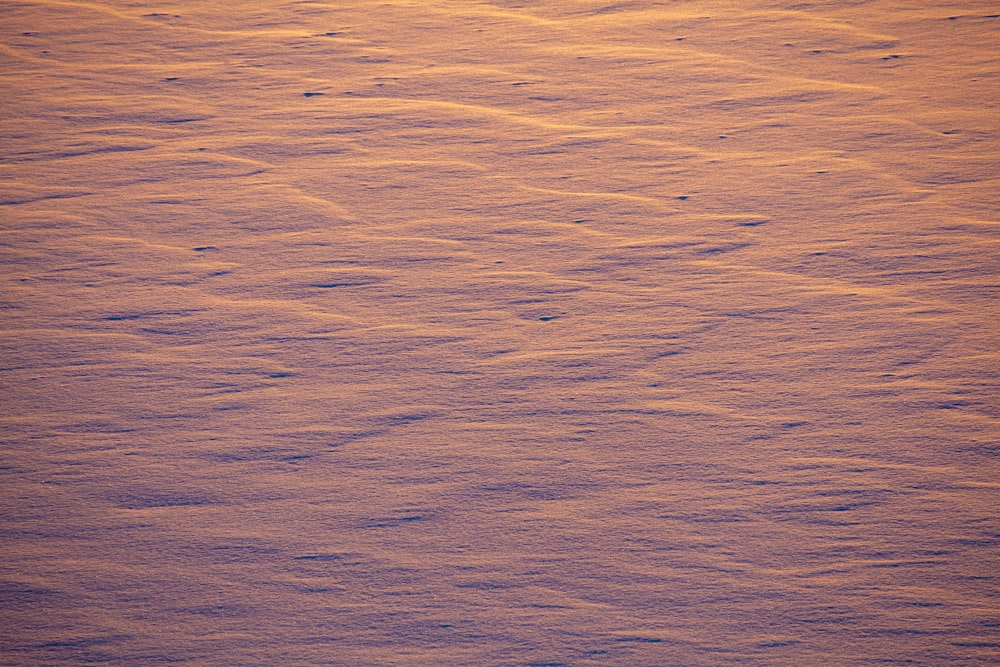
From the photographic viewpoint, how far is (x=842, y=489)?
2436 millimetres

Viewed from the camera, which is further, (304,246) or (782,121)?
(782,121)

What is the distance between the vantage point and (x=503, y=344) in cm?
289

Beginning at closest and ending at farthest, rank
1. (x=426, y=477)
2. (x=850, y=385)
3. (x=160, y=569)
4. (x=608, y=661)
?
(x=608, y=661)
(x=160, y=569)
(x=426, y=477)
(x=850, y=385)

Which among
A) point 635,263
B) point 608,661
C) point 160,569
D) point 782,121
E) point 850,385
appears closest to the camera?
point 608,661

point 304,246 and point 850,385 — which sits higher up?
point 304,246

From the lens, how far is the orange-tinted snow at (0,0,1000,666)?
7.29 feet

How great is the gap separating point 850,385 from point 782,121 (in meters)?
1.51

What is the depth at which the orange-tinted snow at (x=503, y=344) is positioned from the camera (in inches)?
87.4

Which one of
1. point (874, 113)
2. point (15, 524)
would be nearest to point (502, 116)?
point (874, 113)

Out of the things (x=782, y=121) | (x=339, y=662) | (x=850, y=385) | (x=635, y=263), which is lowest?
(x=339, y=662)

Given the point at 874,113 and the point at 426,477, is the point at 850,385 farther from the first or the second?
the point at 874,113

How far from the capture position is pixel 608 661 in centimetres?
209

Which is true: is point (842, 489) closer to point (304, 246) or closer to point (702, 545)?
point (702, 545)

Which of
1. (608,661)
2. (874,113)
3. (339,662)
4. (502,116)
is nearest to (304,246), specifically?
(502,116)
